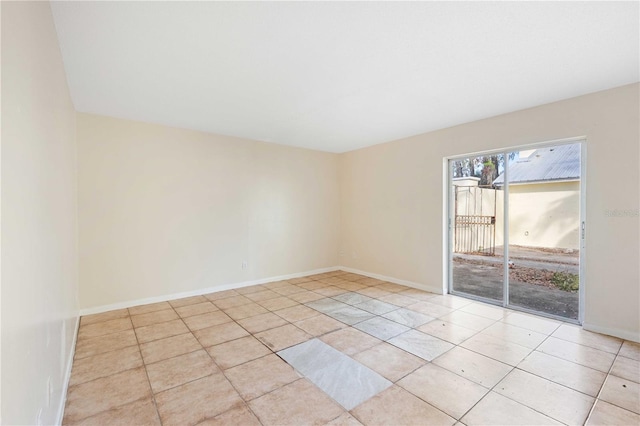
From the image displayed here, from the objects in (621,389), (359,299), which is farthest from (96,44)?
(621,389)

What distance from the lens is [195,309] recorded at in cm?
379

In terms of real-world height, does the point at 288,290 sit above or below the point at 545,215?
below

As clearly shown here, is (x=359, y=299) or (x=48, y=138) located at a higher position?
(x=48, y=138)

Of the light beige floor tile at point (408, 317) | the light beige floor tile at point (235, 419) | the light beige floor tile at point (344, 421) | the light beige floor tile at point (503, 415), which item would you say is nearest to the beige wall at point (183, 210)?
the light beige floor tile at point (408, 317)

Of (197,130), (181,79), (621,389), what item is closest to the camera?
(621,389)

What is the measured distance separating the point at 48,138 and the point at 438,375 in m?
3.29

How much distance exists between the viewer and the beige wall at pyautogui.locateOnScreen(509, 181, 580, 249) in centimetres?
338

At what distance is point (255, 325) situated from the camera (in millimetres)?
3281

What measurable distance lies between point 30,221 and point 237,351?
1969mm

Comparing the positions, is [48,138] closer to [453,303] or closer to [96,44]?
[96,44]

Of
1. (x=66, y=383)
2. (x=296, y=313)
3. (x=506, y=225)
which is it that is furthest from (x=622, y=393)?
(x=66, y=383)

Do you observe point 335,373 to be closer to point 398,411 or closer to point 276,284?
point 398,411

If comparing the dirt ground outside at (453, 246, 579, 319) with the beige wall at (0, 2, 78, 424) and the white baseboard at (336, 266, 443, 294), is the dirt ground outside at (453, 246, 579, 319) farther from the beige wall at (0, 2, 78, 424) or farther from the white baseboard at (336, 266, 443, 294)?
the beige wall at (0, 2, 78, 424)

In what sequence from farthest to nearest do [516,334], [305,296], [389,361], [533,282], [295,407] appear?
1. [533,282]
2. [305,296]
3. [516,334]
4. [389,361]
5. [295,407]
